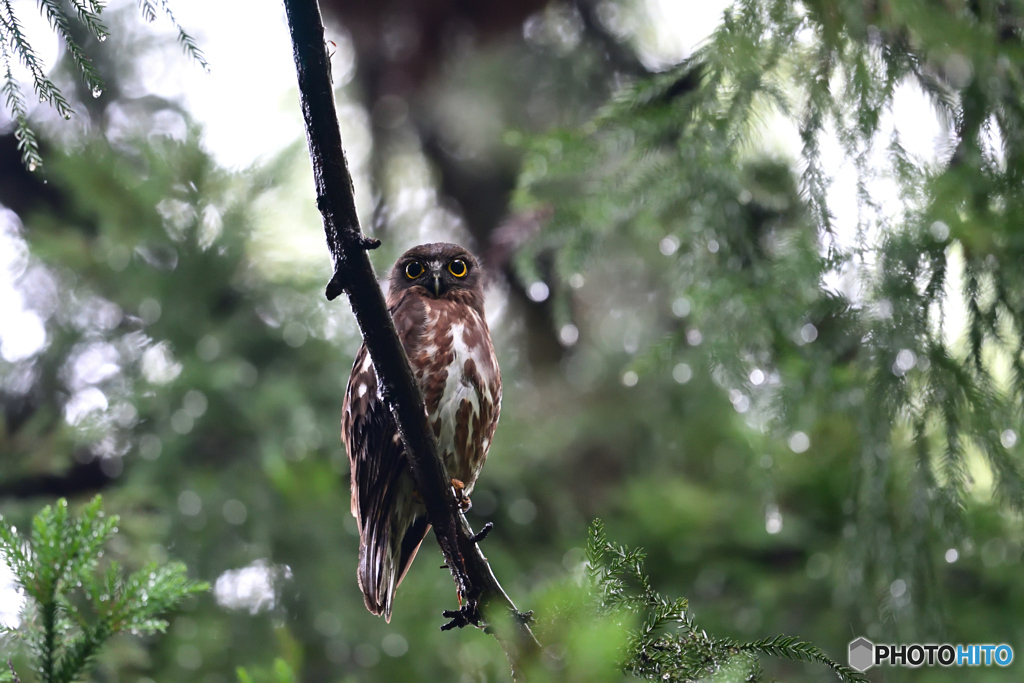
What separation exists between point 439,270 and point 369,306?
1.18 metres

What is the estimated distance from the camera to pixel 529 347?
696 centimetres

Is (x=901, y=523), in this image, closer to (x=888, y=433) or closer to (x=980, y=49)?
(x=888, y=433)

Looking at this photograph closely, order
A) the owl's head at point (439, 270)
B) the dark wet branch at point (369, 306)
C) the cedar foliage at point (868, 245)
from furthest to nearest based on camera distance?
the owl's head at point (439, 270)
the cedar foliage at point (868, 245)
the dark wet branch at point (369, 306)

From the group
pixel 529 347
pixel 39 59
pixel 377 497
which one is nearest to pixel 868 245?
pixel 377 497

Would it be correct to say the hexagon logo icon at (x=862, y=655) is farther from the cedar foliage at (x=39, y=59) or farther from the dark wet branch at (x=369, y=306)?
the cedar foliage at (x=39, y=59)

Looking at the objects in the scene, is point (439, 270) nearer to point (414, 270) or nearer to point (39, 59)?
point (414, 270)

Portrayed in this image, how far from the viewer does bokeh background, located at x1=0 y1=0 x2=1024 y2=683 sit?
9.07 ft

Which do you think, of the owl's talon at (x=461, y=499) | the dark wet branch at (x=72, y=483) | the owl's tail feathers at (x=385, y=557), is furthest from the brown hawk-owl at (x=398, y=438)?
the dark wet branch at (x=72, y=483)

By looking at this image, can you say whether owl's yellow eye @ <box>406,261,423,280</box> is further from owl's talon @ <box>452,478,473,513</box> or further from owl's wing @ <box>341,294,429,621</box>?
owl's talon @ <box>452,478,473,513</box>

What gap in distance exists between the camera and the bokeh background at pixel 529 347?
2764 mm

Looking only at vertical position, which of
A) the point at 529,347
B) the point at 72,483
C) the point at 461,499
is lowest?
the point at 461,499

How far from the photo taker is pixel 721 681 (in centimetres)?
125

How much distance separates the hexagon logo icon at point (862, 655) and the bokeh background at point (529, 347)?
4.4 inches

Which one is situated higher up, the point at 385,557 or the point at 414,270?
the point at 414,270
